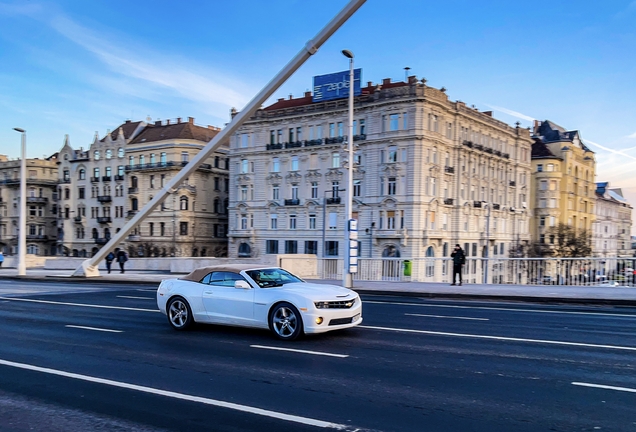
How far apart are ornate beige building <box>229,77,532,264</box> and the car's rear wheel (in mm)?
45492

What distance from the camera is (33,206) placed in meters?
90.4

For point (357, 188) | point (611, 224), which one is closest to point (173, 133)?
point (357, 188)

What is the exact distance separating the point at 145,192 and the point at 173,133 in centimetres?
911

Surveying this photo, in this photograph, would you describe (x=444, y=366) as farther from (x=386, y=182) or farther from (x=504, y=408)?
(x=386, y=182)

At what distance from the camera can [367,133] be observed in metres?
59.4

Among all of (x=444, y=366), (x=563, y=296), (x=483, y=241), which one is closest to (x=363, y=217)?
(x=483, y=241)

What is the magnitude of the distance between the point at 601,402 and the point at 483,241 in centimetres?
6209

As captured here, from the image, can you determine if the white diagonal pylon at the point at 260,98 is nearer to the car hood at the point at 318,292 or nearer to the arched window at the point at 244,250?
the car hood at the point at 318,292

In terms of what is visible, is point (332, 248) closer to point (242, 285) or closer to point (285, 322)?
point (242, 285)

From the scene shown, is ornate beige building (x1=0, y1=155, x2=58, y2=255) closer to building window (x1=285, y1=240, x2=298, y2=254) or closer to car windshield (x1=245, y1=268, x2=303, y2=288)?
building window (x1=285, y1=240, x2=298, y2=254)

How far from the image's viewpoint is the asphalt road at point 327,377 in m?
5.84

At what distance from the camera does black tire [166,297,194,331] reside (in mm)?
11531

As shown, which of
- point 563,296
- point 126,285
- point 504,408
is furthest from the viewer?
point 126,285

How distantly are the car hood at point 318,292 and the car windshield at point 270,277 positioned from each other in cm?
25
